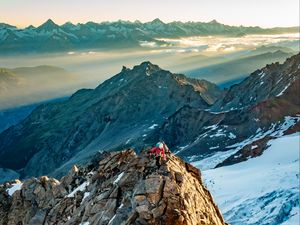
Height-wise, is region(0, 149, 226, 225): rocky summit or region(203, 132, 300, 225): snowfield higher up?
region(0, 149, 226, 225): rocky summit

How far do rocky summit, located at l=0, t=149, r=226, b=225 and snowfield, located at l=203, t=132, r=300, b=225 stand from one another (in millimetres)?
21997

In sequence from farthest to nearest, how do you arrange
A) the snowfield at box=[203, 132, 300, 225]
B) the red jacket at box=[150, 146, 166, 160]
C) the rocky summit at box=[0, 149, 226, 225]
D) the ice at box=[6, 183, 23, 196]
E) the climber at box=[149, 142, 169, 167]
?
the snowfield at box=[203, 132, 300, 225] → the ice at box=[6, 183, 23, 196] → the red jacket at box=[150, 146, 166, 160] → the climber at box=[149, 142, 169, 167] → the rocky summit at box=[0, 149, 226, 225]

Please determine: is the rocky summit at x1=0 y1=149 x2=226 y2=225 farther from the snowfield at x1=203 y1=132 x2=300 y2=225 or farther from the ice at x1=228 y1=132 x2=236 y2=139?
the ice at x1=228 y1=132 x2=236 y2=139

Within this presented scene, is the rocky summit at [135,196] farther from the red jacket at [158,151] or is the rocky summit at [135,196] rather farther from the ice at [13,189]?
the ice at [13,189]

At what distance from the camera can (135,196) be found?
1278 inches

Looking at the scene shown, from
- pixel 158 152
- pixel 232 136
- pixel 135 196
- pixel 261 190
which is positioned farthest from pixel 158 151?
pixel 232 136

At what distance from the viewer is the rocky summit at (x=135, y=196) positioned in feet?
102

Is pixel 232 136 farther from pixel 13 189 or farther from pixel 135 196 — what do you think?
pixel 135 196

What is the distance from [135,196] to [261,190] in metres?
42.0

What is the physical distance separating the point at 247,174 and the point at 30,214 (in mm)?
39725

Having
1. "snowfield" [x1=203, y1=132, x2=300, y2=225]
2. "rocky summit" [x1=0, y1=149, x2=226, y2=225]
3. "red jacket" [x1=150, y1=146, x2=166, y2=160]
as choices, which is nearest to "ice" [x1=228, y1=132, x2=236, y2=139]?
"snowfield" [x1=203, y1=132, x2=300, y2=225]

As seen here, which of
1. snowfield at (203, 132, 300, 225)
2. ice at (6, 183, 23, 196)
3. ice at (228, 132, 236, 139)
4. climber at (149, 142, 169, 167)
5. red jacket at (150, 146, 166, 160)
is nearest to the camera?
climber at (149, 142, 169, 167)

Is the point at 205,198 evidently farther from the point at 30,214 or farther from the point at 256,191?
the point at 256,191

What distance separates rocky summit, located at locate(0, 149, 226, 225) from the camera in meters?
31.2
